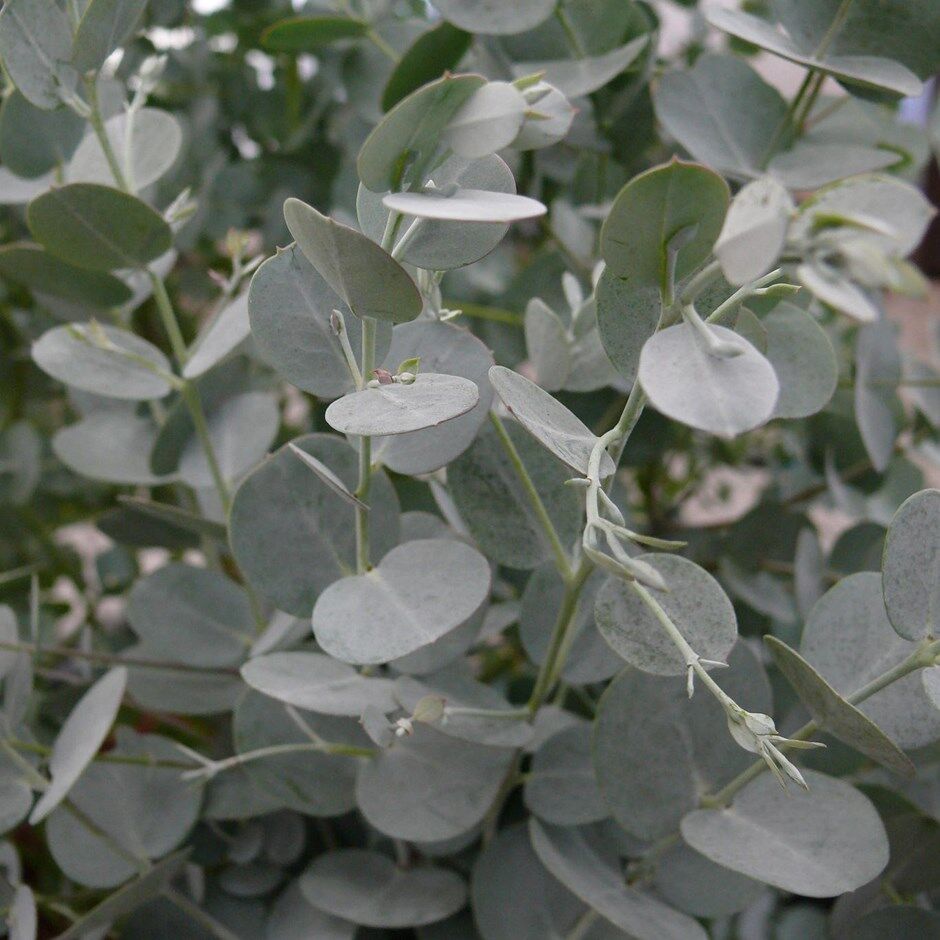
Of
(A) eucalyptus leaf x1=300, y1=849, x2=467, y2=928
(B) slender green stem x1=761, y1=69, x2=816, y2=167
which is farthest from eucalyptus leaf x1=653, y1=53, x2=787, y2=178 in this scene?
(A) eucalyptus leaf x1=300, y1=849, x2=467, y2=928

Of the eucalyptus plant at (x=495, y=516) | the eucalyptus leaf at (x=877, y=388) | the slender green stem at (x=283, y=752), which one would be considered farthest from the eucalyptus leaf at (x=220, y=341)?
the eucalyptus leaf at (x=877, y=388)

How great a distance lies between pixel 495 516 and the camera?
9.8 inches

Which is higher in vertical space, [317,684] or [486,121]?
[486,121]

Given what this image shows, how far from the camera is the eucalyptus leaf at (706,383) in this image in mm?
145

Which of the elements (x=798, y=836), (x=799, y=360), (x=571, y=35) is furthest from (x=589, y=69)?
(x=798, y=836)

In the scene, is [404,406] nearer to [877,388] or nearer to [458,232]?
[458,232]

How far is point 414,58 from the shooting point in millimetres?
307

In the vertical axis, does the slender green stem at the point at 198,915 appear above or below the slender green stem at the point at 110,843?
below

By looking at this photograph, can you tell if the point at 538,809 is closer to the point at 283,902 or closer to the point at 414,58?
the point at 283,902

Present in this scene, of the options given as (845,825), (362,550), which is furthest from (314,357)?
(845,825)

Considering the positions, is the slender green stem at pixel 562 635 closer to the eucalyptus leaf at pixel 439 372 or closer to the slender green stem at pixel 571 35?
Answer: the eucalyptus leaf at pixel 439 372

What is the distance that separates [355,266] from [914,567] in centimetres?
12

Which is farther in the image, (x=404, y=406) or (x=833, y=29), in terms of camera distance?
(x=833, y=29)

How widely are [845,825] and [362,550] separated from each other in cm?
12
